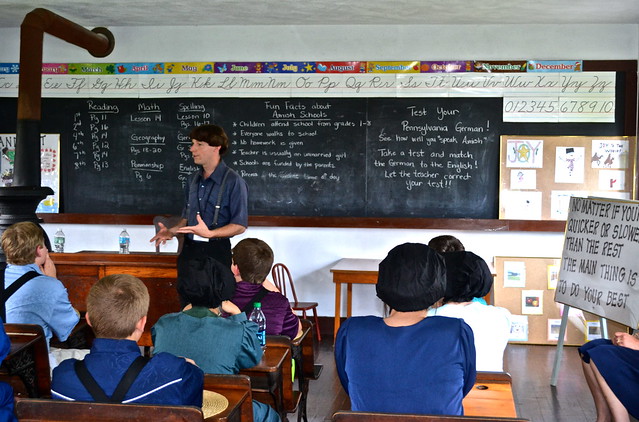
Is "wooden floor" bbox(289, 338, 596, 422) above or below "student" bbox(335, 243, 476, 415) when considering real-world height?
below

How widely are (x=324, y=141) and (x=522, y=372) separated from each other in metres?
2.56

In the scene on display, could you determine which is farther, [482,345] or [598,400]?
[598,400]

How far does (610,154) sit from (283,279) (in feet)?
9.58

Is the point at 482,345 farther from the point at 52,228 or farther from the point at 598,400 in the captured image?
the point at 52,228

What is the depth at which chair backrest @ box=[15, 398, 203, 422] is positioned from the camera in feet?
6.18

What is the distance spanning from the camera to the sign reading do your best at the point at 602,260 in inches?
169

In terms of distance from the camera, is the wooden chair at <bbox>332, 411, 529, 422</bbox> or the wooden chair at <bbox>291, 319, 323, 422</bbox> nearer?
the wooden chair at <bbox>332, 411, 529, 422</bbox>

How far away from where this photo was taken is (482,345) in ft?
9.55

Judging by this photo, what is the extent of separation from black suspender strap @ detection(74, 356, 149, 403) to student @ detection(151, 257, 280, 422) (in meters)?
0.59

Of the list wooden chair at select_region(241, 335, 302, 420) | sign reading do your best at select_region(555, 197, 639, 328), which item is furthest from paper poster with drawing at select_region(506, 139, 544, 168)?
wooden chair at select_region(241, 335, 302, 420)

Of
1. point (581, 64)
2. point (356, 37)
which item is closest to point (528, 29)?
point (581, 64)

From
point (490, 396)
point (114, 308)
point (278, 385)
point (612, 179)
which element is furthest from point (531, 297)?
point (114, 308)

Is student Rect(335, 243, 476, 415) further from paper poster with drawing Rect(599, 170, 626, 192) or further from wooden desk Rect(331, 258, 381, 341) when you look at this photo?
paper poster with drawing Rect(599, 170, 626, 192)

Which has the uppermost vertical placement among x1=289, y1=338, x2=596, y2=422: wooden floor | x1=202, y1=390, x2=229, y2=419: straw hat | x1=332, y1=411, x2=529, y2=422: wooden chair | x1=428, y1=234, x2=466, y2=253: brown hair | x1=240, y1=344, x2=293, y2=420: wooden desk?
x1=428, y1=234, x2=466, y2=253: brown hair
